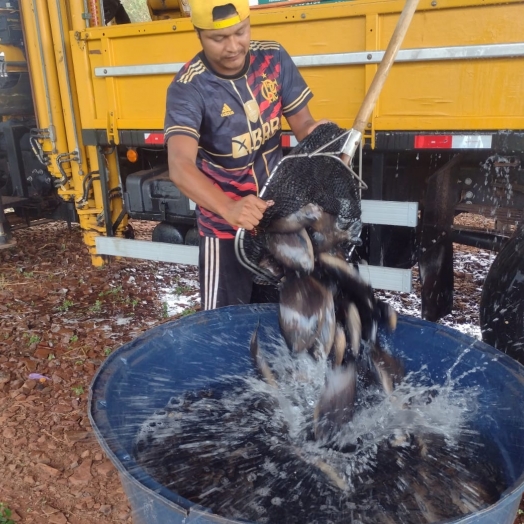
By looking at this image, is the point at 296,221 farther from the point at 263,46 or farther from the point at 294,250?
the point at 263,46

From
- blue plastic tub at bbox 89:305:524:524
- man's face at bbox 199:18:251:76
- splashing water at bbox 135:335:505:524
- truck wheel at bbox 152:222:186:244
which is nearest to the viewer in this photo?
blue plastic tub at bbox 89:305:524:524

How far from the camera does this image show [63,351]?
370 cm

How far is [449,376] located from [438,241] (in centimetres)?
143

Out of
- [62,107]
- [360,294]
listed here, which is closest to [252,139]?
[360,294]

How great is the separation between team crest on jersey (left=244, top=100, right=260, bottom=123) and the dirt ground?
1724 millimetres

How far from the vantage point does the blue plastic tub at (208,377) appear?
128 cm

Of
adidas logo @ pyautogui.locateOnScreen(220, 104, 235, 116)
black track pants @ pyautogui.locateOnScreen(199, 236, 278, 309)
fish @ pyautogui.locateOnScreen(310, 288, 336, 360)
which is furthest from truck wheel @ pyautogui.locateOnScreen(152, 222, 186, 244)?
fish @ pyautogui.locateOnScreen(310, 288, 336, 360)

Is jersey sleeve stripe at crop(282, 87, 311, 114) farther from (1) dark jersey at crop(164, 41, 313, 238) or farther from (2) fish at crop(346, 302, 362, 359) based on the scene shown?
(2) fish at crop(346, 302, 362, 359)

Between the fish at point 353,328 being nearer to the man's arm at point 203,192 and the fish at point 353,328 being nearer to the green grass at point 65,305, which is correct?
the man's arm at point 203,192

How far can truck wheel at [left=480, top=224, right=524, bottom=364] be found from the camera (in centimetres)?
252

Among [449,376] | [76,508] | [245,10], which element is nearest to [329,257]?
[449,376]

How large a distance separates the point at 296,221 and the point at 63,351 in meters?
2.41

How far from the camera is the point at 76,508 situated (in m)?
2.33

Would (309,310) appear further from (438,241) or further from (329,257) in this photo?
(438,241)
